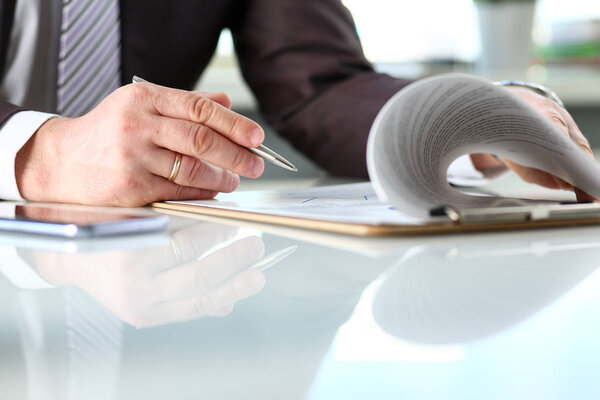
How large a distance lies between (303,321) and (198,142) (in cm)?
41

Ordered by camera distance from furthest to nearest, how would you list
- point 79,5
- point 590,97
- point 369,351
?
point 590,97 < point 79,5 < point 369,351

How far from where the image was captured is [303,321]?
0.25 metres

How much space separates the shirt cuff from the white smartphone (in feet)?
0.81

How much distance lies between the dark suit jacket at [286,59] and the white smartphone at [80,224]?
24.0 inches

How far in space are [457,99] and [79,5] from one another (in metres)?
0.73

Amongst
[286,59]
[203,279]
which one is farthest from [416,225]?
[286,59]

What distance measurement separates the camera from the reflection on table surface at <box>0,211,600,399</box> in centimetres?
19

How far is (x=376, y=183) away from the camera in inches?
16.6

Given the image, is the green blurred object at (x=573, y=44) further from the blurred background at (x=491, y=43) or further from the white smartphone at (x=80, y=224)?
the white smartphone at (x=80, y=224)

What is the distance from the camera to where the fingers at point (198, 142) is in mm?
640

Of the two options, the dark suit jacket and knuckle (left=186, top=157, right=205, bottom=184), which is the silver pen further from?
the dark suit jacket

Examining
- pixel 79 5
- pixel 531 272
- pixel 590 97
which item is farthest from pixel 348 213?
pixel 590 97

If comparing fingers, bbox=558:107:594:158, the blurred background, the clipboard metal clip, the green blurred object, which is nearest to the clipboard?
the clipboard metal clip

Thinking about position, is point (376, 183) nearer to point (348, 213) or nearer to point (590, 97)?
point (348, 213)
